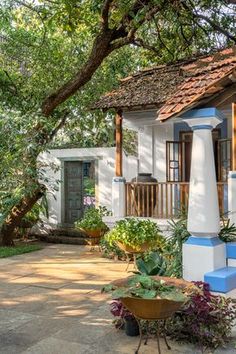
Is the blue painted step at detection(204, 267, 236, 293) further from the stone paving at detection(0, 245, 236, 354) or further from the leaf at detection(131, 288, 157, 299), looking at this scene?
the leaf at detection(131, 288, 157, 299)

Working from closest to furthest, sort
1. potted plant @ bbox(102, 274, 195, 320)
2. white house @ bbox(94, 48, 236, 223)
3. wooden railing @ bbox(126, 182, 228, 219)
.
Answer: potted plant @ bbox(102, 274, 195, 320), white house @ bbox(94, 48, 236, 223), wooden railing @ bbox(126, 182, 228, 219)

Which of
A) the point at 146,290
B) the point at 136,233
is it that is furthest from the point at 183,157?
the point at 146,290

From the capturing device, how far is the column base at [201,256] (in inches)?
219

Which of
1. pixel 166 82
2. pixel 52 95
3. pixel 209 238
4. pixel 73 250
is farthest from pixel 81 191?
pixel 209 238

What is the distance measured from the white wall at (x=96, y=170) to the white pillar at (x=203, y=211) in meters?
6.51

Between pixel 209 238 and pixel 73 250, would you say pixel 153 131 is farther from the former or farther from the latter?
pixel 209 238

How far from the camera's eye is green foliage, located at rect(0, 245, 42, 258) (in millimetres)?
10641

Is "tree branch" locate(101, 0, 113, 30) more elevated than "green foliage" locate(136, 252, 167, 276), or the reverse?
"tree branch" locate(101, 0, 113, 30)

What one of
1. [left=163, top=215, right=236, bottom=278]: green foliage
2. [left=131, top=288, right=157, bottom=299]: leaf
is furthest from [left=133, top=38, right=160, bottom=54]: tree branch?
[left=131, top=288, right=157, bottom=299]: leaf

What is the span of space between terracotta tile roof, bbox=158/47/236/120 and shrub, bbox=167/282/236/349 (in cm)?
230

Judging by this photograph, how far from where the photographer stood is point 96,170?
12.9 m

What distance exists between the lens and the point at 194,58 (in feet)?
35.5

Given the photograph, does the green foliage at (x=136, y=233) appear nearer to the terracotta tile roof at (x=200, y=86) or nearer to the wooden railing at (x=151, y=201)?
the wooden railing at (x=151, y=201)

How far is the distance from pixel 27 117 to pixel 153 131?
4143mm
